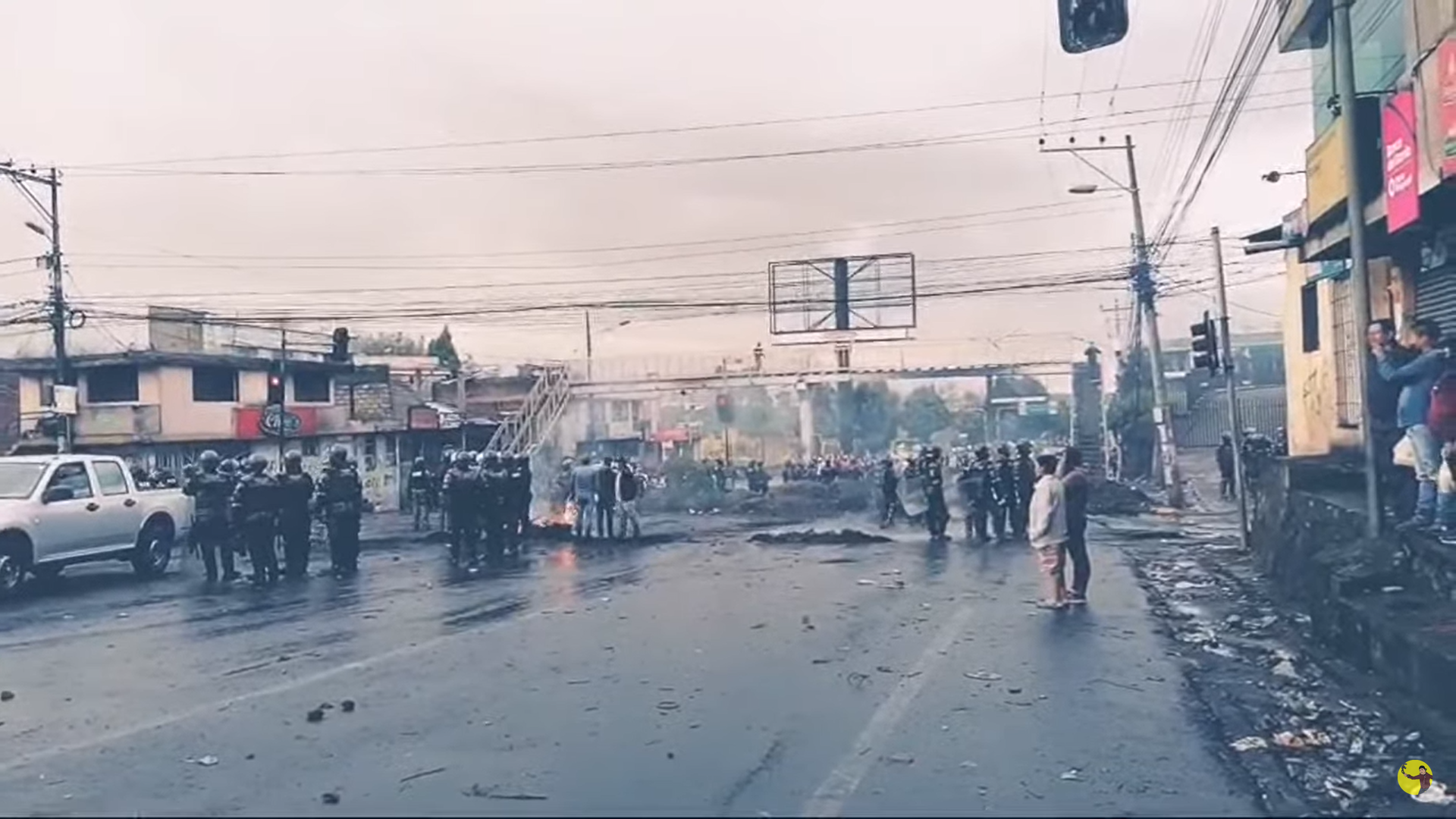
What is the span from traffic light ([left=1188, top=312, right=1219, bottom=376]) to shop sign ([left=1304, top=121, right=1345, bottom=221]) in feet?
8.24

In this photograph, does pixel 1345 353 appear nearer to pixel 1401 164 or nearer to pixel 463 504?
pixel 1401 164

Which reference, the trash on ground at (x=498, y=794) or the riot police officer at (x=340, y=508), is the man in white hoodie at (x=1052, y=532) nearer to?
the trash on ground at (x=498, y=794)

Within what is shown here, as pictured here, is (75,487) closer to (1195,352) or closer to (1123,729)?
(1123,729)

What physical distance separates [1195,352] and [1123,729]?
47.0 feet

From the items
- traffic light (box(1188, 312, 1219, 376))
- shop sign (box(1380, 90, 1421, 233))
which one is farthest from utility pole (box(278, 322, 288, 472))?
shop sign (box(1380, 90, 1421, 233))

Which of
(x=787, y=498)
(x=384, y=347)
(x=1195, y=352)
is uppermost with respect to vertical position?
(x=384, y=347)

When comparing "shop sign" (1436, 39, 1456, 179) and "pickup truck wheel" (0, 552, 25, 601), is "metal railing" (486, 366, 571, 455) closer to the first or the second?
"pickup truck wheel" (0, 552, 25, 601)

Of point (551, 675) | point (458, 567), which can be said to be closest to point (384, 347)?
point (458, 567)

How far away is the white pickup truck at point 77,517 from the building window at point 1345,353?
16.9 m

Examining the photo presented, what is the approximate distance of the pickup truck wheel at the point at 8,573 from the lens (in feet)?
54.0

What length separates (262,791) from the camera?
6430 mm

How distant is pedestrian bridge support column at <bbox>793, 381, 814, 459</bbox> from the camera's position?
72.8 meters

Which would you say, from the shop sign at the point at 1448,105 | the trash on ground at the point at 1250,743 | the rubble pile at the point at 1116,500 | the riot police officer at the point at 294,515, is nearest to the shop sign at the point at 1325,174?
the shop sign at the point at 1448,105

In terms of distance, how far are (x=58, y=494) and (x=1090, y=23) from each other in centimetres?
1423
